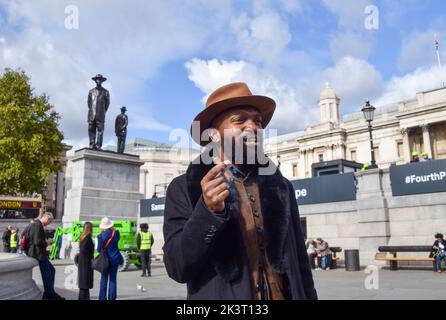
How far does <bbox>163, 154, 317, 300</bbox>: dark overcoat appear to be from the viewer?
194cm

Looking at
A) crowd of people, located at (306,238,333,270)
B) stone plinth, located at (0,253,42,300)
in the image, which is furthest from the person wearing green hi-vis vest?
stone plinth, located at (0,253,42,300)

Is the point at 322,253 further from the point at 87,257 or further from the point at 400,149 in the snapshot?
the point at 400,149

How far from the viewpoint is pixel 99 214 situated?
21672 mm

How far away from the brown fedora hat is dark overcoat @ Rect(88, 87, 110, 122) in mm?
20940

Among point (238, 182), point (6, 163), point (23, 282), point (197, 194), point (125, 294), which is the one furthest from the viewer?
point (6, 163)

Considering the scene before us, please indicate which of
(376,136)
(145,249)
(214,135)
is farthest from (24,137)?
(376,136)

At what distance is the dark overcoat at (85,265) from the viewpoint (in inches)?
328

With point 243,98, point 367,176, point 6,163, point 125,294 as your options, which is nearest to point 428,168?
point 367,176

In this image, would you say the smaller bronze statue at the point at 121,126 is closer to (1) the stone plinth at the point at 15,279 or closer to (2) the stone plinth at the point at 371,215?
(2) the stone plinth at the point at 371,215

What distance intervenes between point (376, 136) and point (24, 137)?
5686 centimetres

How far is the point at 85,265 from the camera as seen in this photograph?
8438mm

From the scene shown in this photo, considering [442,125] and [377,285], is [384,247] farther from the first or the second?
[442,125]

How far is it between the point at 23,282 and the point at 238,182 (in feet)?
20.3

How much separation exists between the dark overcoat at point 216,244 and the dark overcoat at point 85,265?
689cm
